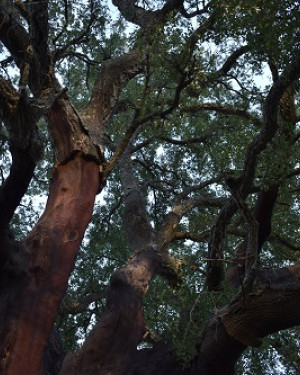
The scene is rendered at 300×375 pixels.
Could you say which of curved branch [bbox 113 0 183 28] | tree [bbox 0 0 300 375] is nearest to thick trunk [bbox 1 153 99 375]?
tree [bbox 0 0 300 375]

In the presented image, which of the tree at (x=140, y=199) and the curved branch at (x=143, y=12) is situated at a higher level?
the curved branch at (x=143, y=12)

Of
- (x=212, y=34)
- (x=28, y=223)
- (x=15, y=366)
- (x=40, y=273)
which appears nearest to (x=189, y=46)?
(x=212, y=34)

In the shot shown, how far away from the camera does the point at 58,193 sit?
18.2 feet

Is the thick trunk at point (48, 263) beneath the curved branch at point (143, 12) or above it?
beneath

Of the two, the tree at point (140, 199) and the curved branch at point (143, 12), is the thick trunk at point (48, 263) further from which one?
the curved branch at point (143, 12)

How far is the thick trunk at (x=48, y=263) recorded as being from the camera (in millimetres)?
4539

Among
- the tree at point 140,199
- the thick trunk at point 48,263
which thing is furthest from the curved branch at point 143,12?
the thick trunk at point 48,263

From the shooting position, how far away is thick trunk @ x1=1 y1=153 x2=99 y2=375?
4.54 m

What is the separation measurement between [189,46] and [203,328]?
3257mm

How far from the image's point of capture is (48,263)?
501 centimetres

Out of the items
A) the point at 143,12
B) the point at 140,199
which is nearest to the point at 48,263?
the point at 140,199

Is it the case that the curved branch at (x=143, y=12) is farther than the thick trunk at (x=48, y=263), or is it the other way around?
the curved branch at (x=143, y=12)

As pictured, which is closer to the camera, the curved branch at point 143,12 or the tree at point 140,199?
the tree at point 140,199

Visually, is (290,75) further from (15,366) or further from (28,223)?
(28,223)
